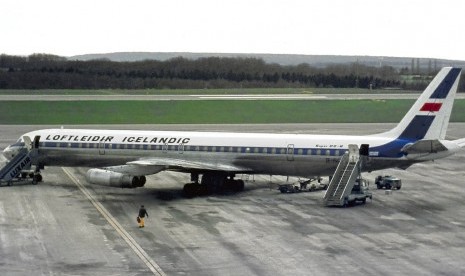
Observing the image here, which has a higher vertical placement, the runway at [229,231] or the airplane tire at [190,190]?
the airplane tire at [190,190]

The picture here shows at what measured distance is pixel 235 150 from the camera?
202ft

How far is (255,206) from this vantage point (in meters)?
56.1

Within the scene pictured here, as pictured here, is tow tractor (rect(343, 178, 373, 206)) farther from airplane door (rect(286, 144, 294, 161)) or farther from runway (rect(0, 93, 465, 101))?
runway (rect(0, 93, 465, 101))

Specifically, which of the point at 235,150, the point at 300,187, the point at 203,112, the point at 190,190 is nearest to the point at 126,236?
the point at 190,190

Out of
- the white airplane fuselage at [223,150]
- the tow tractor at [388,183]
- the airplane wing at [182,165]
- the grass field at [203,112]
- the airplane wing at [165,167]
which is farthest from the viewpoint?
the grass field at [203,112]

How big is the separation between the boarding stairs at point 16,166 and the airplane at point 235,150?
0.63 feet

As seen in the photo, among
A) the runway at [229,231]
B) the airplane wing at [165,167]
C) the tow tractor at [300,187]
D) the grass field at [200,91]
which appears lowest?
the runway at [229,231]

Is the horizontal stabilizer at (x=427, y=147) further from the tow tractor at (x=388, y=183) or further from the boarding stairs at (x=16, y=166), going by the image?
the boarding stairs at (x=16, y=166)

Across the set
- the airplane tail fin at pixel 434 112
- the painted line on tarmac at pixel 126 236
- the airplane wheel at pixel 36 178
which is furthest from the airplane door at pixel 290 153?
the airplane wheel at pixel 36 178

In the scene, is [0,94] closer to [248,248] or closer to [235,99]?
[235,99]

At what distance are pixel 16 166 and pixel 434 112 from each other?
30264 mm

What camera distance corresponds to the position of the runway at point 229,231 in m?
39.9

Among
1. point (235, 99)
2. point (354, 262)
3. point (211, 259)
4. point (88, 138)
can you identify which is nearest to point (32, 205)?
point (88, 138)

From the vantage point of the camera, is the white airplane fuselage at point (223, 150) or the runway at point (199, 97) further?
the runway at point (199, 97)
